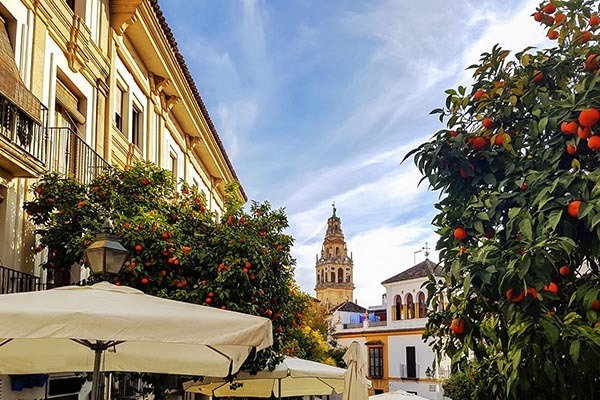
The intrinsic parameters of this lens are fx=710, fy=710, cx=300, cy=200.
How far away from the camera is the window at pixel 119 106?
46.1ft

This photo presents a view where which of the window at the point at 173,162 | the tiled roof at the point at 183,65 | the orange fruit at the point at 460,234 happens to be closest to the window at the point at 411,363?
the tiled roof at the point at 183,65

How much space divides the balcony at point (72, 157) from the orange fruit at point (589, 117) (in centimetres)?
736

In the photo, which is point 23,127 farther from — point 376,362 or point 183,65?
point 376,362

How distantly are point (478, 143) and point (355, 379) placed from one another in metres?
5.59

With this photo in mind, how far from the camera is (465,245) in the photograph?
4703 mm

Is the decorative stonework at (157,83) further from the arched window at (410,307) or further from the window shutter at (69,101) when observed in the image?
the arched window at (410,307)

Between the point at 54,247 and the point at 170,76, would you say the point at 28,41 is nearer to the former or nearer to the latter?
the point at 54,247

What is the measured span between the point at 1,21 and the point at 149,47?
19.4ft

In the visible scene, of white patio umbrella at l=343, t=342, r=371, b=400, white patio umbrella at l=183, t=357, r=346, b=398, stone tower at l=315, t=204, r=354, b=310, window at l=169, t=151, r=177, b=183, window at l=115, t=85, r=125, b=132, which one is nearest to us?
white patio umbrella at l=343, t=342, r=371, b=400

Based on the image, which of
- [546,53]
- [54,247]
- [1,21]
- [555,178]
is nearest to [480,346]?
[555,178]

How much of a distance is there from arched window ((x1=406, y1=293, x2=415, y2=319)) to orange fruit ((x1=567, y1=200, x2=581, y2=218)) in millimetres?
45517

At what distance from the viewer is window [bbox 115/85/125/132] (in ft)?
46.1

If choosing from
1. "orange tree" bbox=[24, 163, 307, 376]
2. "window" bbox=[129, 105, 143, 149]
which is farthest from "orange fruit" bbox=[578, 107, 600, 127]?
"window" bbox=[129, 105, 143, 149]

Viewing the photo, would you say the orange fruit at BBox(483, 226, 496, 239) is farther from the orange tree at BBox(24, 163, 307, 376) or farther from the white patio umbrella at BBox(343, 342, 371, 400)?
the white patio umbrella at BBox(343, 342, 371, 400)
